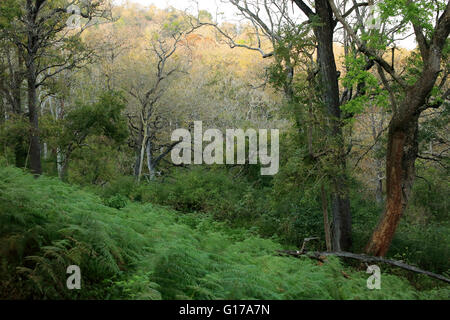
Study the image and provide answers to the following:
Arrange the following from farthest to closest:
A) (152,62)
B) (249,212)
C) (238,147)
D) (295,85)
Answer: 1. (152,62)
2. (238,147)
3. (249,212)
4. (295,85)

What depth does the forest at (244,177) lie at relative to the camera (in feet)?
13.5

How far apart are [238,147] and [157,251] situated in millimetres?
16578

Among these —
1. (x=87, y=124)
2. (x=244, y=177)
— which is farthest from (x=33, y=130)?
(x=244, y=177)

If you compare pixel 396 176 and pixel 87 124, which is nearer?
pixel 396 176

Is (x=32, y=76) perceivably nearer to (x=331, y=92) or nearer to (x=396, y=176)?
(x=331, y=92)

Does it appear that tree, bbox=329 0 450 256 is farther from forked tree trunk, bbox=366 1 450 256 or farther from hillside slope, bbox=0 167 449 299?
hillside slope, bbox=0 167 449 299

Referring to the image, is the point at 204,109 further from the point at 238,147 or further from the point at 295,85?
the point at 295,85

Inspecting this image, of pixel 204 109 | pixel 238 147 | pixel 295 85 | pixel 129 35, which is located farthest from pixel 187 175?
pixel 129 35

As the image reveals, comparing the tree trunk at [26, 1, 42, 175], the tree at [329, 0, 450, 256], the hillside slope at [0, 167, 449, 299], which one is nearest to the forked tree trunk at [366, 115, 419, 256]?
the tree at [329, 0, 450, 256]

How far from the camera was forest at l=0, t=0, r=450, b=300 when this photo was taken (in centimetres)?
412

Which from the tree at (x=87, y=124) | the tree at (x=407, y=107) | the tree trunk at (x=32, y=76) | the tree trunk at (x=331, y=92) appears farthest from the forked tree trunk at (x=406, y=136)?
the tree at (x=87, y=124)

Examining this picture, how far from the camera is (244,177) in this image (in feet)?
63.7

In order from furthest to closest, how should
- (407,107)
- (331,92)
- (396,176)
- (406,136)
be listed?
(331,92) → (396,176) → (406,136) → (407,107)

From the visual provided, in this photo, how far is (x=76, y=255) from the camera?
3857mm
